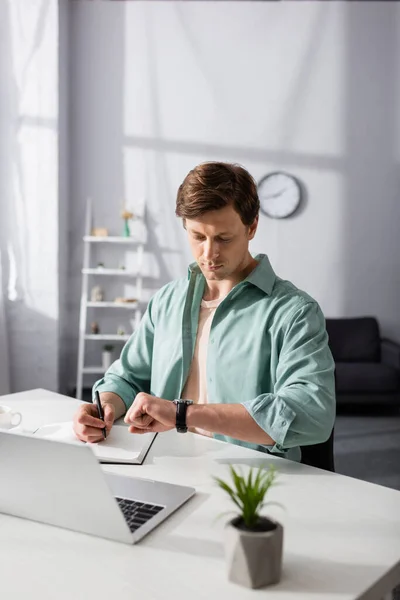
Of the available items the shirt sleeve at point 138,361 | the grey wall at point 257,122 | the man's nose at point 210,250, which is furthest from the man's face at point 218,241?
the grey wall at point 257,122

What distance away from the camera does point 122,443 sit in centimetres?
144

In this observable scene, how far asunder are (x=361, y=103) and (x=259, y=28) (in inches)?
37.9

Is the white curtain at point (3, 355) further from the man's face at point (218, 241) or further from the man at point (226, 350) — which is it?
the man's face at point (218, 241)

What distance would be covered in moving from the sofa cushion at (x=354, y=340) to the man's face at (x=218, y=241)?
3.41 meters

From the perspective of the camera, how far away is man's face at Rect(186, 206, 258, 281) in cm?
157

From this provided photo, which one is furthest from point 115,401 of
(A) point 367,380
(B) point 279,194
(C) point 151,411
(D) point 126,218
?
(B) point 279,194

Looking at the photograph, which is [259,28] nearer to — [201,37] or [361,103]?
[201,37]

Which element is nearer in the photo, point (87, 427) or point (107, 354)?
point (87, 427)

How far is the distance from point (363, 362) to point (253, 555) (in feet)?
14.0

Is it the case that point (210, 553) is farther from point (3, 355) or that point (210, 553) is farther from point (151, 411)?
point (3, 355)

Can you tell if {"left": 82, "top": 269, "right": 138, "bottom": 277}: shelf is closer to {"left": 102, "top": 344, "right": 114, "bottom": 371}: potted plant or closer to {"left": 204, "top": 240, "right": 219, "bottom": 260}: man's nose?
{"left": 102, "top": 344, "right": 114, "bottom": 371}: potted plant

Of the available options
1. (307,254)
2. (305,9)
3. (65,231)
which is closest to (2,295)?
(65,231)

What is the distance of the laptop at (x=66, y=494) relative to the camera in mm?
935

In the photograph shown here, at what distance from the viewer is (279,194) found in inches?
207
